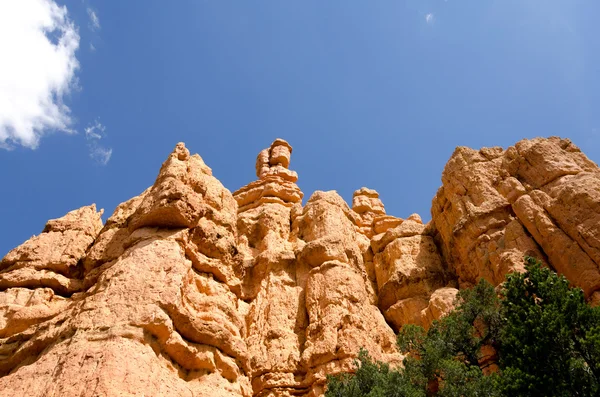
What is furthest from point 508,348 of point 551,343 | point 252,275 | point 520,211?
point 252,275

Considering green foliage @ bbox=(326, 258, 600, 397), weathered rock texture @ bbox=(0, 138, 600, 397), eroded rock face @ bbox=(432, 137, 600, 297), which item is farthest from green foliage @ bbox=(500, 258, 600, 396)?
eroded rock face @ bbox=(432, 137, 600, 297)

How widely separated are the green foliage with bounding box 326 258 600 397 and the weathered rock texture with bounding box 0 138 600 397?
2.58 m

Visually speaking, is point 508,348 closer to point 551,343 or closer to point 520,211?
point 551,343

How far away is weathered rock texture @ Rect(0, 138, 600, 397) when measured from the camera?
16422 mm

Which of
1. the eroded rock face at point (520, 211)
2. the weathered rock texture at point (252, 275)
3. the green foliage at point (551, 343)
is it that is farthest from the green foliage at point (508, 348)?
the eroded rock face at point (520, 211)

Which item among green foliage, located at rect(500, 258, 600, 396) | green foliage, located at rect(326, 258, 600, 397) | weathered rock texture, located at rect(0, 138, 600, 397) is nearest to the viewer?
green foliage, located at rect(500, 258, 600, 396)

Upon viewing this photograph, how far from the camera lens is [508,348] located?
57.6 ft

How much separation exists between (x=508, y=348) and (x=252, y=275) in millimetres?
14457

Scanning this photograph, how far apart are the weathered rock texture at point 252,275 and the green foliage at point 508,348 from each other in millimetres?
2583

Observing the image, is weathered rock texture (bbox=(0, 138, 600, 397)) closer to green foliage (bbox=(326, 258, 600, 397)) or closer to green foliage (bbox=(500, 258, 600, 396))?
green foliage (bbox=(326, 258, 600, 397))

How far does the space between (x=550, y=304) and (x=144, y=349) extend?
13.5 metres

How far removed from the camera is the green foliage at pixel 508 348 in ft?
50.0

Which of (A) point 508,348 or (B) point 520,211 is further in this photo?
(B) point 520,211

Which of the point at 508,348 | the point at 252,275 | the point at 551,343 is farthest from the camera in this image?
the point at 252,275
